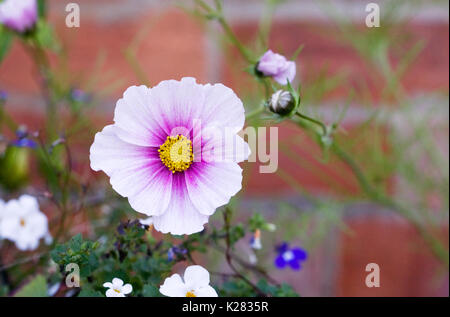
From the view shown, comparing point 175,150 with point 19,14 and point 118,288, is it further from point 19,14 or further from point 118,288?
point 19,14

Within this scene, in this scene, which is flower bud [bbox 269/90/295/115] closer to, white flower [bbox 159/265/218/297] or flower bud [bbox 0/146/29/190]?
white flower [bbox 159/265/218/297]

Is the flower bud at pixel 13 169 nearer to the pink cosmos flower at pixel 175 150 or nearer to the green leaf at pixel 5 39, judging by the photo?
the green leaf at pixel 5 39

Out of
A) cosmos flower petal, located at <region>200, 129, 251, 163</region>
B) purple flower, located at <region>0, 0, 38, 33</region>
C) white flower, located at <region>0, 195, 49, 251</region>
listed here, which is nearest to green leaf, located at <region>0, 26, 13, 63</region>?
purple flower, located at <region>0, 0, 38, 33</region>

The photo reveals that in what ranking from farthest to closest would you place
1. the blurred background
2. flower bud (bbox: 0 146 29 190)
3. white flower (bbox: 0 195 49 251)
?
the blurred background → flower bud (bbox: 0 146 29 190) → white flower (bbox: 0 195 49 251)
